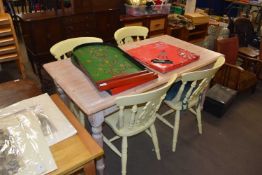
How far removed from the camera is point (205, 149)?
6.50ft

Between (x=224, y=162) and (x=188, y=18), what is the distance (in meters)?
2.78

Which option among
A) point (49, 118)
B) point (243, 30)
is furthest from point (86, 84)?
point (243, 30)

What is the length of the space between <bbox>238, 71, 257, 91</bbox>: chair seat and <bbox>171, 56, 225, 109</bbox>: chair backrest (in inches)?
35.9

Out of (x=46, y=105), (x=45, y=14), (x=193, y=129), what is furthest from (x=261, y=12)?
(x=46, y=105)

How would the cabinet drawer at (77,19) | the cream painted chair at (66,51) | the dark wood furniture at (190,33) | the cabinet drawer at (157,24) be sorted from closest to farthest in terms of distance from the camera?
the cream painted chair at (66,51)
the cabinet drawer at (77,19)
the cabinet drawer at (157,24)
the dark wood furniture at (190,33)

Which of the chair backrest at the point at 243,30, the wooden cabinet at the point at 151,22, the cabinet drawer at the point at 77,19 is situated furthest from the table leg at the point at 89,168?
the chair backrest at the point at 243,30

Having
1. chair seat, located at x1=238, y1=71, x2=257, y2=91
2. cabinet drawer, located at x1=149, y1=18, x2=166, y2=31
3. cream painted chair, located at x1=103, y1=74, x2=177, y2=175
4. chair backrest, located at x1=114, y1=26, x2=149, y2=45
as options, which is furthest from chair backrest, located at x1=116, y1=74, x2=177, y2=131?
cabinet drawer, located at x1=149, y1=18, x2=166, y2=31

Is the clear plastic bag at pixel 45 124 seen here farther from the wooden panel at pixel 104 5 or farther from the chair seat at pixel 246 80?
the chair seat at pixel 246 80

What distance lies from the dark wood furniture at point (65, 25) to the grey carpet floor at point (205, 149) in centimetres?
125

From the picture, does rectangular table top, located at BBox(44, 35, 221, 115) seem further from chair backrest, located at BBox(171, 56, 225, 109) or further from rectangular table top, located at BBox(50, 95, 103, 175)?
rectangular table top, located at BBox(50, 95, 103, 175)

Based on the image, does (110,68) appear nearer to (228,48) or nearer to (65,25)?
(65,25)

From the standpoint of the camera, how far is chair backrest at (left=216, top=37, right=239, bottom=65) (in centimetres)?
249

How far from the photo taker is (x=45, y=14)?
2.62 meters

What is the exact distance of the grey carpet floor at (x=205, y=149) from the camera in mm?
1789
